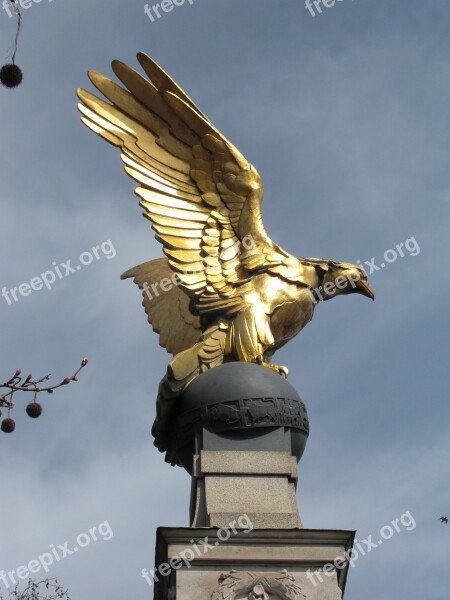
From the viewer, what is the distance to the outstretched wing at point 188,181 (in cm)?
1283

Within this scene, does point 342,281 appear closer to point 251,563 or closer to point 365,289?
point 365,289

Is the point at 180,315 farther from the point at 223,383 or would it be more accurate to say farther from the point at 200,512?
the point at 200,512

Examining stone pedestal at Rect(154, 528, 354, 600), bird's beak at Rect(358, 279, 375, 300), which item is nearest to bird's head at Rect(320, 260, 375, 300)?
bird's beak at Rect(358, 279, 375, 300)

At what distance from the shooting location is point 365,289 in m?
13.5

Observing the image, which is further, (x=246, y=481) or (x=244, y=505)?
(x=246, y=481)

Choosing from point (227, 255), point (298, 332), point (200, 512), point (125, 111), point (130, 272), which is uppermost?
point (125, 111)

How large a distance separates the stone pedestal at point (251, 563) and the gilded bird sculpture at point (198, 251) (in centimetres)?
185

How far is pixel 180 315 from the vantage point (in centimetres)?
1392

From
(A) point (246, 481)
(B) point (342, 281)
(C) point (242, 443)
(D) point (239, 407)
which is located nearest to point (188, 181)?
(B) point (342, 281)

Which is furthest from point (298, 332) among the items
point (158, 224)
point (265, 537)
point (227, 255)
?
point (265, 537)

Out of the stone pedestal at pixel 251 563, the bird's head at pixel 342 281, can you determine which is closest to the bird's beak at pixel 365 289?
the bird's head at pixel 342 281

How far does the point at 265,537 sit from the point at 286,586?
0.50 m

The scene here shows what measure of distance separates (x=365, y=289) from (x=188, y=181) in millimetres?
Answer: 2444

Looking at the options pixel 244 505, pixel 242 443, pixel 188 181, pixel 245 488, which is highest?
pixel 188 181
